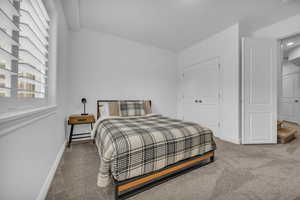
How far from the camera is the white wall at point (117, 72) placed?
10.0ft

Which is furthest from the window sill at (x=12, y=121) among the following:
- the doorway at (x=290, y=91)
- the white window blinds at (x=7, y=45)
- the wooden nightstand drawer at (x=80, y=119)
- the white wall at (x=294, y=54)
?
the doorway at (x=290, y=91)

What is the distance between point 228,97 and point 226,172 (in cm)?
188

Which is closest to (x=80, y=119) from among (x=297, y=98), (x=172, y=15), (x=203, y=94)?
(x=172, y=15)

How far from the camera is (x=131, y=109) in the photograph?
9.96ft

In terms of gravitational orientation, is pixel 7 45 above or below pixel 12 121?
above

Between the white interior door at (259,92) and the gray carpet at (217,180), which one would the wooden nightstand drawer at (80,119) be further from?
the white interior door at (259,92)

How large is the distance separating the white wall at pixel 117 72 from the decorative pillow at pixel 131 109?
58cm

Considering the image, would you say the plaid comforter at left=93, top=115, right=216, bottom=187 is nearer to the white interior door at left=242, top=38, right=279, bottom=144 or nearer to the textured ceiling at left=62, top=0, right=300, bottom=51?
the white interior door at left=242, top=38, right=279, bottom=144

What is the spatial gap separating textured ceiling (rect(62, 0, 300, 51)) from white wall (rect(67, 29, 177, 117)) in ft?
1.17

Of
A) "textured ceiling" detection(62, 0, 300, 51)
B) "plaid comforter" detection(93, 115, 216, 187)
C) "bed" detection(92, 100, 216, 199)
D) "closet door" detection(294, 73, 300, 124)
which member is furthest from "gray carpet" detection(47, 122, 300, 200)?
"closet door" detection(294, 73, 300, 124)

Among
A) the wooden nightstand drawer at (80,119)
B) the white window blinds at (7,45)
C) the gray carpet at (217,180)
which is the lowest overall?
the gray carpet at (217,180)

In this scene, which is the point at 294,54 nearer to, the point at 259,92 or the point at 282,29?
the point at 282,29

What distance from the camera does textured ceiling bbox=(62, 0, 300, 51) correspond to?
2301 millimetres

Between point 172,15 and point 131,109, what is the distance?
2.23 meters
